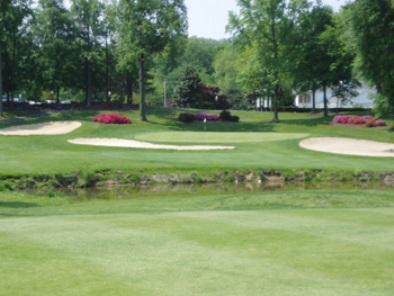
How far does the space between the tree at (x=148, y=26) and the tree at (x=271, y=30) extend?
7899 millimetres

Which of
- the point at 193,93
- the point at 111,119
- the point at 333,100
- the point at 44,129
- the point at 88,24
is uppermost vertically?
the point at 88,24

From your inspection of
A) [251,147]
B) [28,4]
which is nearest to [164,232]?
[251,147]

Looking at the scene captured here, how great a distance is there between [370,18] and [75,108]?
120ft

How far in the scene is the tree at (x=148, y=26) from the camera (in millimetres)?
55531

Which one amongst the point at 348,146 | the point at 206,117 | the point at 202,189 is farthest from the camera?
the point at 206,117

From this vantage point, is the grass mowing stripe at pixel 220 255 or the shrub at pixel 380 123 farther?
the shrub at pixel 380 123

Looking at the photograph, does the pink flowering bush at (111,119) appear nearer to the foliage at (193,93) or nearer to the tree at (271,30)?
the tree at (271,30)

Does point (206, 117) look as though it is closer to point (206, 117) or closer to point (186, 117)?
point (206, 117)

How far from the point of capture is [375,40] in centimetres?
3881

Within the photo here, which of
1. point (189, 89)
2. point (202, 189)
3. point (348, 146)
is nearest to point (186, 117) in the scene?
point (348, 146)

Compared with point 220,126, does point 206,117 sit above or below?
above

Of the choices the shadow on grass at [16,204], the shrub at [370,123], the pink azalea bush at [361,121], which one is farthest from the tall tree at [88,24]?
the shadow on grass at [16,204]

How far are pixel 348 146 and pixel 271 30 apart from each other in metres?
25.4

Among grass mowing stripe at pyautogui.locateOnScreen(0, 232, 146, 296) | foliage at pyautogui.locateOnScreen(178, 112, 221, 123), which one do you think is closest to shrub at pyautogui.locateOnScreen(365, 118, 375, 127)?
foliage at pyautogui.locateOnScreen(178, 112, 221, 123)
